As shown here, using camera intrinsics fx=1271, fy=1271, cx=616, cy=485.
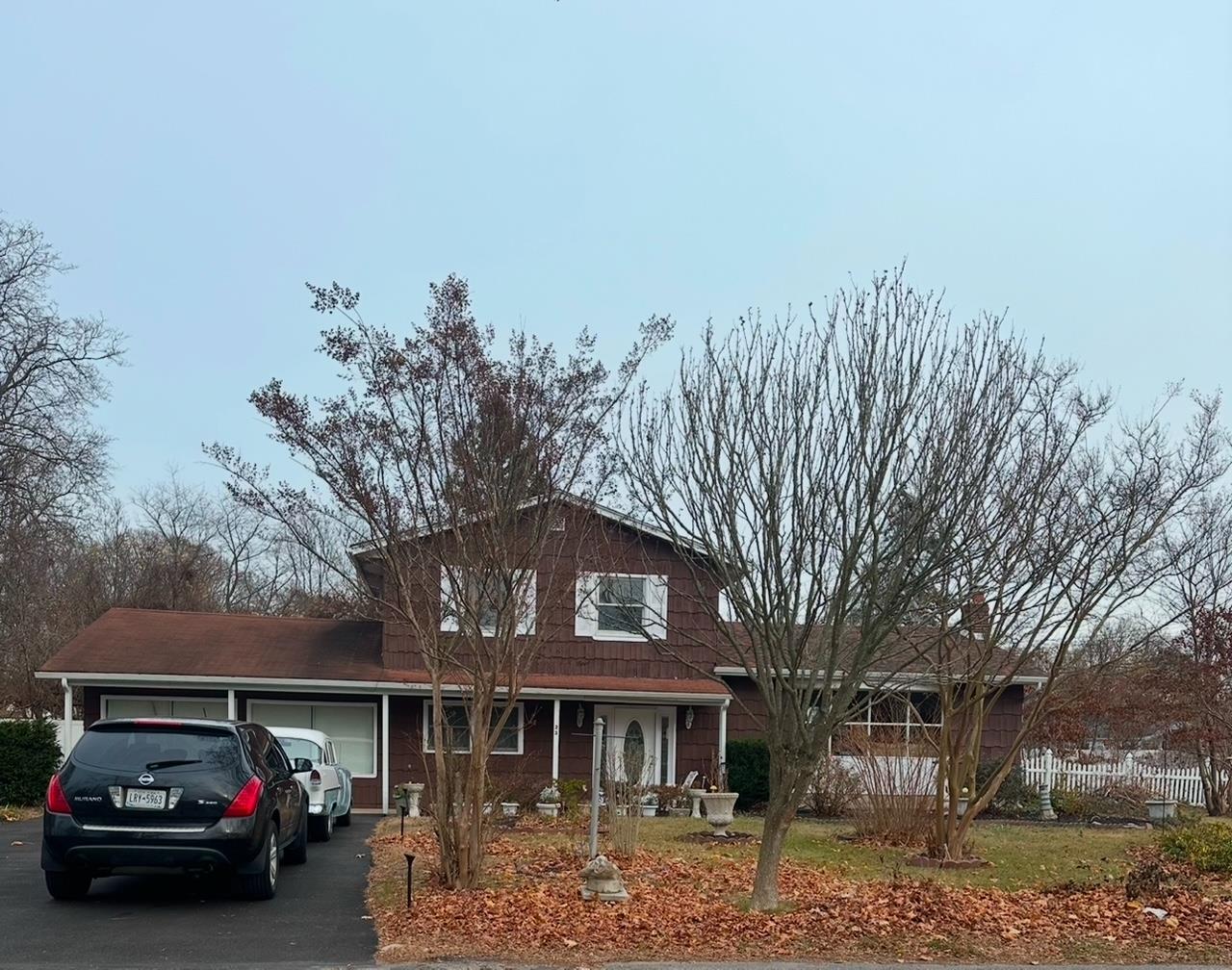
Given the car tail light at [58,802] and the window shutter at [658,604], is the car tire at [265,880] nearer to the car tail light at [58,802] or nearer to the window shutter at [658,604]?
the car tail light at [58,802]

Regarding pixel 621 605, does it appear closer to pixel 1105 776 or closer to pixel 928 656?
pixel 928 656

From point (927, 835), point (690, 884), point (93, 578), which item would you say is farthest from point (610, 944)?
point (93, 578)

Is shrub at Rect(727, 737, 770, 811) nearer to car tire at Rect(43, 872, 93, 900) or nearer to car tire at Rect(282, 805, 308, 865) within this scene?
car tire at Rect(282, 805, 308, 865)

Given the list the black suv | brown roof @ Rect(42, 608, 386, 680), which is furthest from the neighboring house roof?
brown roof @ Rect(42, 608, 386, 680)

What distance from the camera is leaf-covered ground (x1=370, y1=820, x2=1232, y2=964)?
28.0 feet

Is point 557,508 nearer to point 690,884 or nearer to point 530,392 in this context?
point 530,392

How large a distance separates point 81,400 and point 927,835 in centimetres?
2100

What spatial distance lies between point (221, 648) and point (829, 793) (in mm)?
11549

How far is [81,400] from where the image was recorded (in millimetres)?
28062

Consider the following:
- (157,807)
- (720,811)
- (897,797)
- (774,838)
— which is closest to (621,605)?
(774,838)

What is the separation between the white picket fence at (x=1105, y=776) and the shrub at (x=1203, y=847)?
470 inches

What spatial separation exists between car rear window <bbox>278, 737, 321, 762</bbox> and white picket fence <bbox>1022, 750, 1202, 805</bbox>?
1458 cm

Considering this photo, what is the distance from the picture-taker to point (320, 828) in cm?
1596

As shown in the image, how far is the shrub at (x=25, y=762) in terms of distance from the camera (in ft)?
68.2
